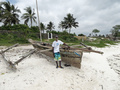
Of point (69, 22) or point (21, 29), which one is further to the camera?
point (69, 22)

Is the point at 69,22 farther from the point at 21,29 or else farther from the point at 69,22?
the point at 21,29

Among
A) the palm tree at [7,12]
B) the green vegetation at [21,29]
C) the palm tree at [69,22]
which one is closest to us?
the green vegetation at [21,29]

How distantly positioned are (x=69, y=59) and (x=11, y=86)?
2.78 m

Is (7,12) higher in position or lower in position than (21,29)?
higher

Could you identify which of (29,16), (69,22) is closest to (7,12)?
(29,16)

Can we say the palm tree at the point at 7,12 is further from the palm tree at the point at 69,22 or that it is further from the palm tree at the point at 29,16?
the palm tree at the point at 69,22

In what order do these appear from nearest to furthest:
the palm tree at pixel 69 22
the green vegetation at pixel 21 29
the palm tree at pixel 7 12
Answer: the green vegetation at pixel 21 29, the palm tree at pixel 7 12, the palm tree at pixel 69 22

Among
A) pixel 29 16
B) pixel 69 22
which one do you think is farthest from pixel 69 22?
pixel 29 16

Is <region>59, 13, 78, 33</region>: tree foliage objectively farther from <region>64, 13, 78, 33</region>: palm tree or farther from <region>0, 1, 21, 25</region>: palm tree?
<region>0, 1, 21, 25</region>: palm tree

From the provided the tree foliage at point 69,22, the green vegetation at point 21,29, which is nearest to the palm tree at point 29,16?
the green vegetation at point 21,29

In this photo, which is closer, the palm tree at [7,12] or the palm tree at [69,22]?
the palm tree at [7,12]

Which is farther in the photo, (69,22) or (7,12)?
(69,22)

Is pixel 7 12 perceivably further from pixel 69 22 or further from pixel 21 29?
pixel 69 22

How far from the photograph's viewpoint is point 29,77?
3125 millimetres
